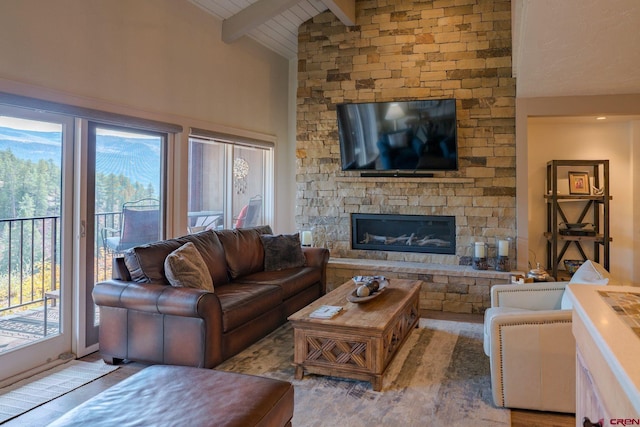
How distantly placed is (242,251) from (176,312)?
153cm

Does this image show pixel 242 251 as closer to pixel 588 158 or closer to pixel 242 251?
pixel 242 251

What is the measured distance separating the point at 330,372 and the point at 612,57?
343cm

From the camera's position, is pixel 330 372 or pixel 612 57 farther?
pixel 612 57

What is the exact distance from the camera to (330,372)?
304 centimetres

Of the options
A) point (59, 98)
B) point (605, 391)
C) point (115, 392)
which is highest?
point (59, 98)

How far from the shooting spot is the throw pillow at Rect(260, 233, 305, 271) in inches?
191

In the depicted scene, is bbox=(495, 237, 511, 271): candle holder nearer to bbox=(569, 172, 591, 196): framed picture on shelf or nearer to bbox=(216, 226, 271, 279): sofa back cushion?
bbox=(569, 172, 591, 196): framed picture on shelf

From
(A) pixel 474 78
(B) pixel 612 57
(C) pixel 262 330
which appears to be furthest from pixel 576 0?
(C) pixel 262 330

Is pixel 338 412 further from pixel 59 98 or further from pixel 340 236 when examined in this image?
pixel 340 236

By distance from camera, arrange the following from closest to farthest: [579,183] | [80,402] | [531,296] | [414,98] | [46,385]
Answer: [80,402]
[46,385]
[531,296]
[414,98]
[579,183]

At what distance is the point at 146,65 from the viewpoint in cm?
417

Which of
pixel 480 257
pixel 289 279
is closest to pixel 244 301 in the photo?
pixel 289 279

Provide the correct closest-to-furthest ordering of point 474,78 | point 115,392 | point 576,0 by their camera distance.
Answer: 1. point 115,392
2. point 576,0
3. point 474,78

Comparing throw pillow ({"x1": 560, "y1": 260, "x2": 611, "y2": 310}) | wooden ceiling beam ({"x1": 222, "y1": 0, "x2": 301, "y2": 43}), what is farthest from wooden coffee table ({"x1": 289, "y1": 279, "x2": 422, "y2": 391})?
wooden ceiling beam ({"x1": 222, "y1": 0, "x2": 301, "y2": 43})
